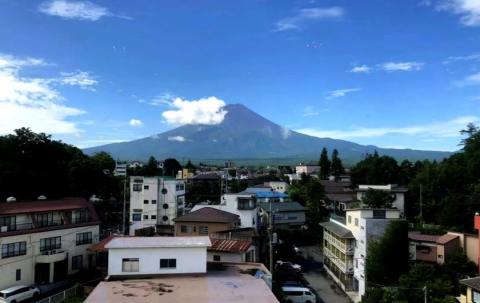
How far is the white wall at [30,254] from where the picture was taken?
2070 centimetres

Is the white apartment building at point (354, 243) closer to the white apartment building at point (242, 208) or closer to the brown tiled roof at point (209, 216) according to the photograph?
the white apartment building at point (242, 208)

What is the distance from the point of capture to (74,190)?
39719 millimetres

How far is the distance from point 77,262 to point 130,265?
424 inches

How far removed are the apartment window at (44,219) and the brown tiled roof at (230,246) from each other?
9688 mm

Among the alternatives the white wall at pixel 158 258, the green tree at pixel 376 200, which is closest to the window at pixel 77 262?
the white wall at pixel 158 258

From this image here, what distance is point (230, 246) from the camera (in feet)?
69.5

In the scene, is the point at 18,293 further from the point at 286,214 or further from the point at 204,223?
the point at 286,214

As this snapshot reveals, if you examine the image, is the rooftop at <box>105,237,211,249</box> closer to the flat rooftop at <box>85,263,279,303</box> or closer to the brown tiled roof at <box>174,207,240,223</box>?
the flat rooftop at <box>85,263,279,303</box>

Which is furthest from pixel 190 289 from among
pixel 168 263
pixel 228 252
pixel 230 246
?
pixel 230 246

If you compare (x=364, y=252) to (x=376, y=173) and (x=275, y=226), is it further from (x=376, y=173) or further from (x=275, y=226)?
Answer: (x=376, y=173)

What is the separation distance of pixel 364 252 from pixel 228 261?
294 inches

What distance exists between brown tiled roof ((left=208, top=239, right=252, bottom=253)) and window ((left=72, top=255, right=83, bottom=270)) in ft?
29.6

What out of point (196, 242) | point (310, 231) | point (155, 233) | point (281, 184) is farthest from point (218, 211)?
point (281, 184)

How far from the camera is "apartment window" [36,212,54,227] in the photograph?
76.5ft
